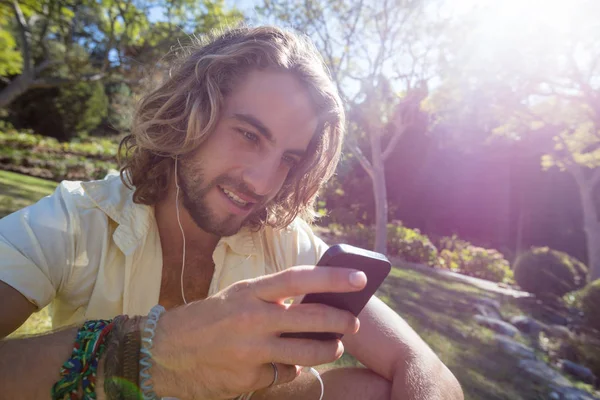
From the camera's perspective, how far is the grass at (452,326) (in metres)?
3.76

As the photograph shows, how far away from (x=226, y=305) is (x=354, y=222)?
15498mm

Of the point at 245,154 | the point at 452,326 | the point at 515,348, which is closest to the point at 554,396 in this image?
the point at 515,348

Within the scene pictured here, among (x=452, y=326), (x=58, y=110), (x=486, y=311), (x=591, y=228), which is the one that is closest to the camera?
(x=452, y=326)

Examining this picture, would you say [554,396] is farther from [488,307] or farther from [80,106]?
[80,106]

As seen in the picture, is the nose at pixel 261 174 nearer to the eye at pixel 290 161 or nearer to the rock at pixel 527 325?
the eye at pixel 290 161

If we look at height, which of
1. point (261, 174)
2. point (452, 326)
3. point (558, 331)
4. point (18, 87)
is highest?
point (18, 87)

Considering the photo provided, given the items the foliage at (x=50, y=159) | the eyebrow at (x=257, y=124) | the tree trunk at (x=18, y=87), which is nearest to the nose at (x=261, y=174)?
the eyebrow at (x=257, y=124)

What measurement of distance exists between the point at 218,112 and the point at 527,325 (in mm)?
6073

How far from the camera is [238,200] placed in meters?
2.09

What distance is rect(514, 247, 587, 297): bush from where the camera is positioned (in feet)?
29.4

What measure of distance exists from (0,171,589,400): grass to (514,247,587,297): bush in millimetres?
1036

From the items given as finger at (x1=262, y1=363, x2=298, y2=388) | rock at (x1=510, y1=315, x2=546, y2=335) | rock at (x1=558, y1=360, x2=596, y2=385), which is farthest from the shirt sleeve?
rock at (x1=510, y1=315, x2=546, y2=335)

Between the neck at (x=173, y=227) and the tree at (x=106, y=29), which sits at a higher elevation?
the tree at (x=106, y=29)

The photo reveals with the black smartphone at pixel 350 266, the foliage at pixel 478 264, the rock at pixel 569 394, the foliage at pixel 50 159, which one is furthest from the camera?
the foliage at pixel 50 159
